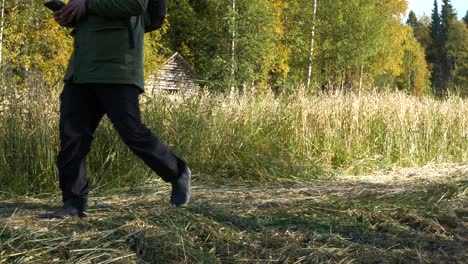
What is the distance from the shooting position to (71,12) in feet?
11.6

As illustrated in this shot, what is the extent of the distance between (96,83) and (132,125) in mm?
308

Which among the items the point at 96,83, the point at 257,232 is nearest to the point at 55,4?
the point at 96,83

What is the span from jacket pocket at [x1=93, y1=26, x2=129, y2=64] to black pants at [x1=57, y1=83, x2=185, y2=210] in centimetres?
15

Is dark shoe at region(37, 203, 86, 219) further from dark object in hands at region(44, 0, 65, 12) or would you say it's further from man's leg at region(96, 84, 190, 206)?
dark object in hands at region(44, 0, 65, 12)

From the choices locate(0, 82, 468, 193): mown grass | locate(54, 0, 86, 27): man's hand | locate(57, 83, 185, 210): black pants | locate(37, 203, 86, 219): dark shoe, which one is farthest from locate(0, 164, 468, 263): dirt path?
locate(54, 0, 86, 27): man's hand

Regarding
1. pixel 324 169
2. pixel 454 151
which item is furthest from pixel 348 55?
pixel 324 169

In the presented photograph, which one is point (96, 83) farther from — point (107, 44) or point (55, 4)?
point (55, 4)

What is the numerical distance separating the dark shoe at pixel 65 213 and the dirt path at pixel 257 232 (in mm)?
73

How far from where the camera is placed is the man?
11.6 ft

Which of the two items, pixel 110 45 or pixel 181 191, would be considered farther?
pixel 181 191

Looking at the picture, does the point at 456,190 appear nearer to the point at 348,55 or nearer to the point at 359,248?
the point at 359,248

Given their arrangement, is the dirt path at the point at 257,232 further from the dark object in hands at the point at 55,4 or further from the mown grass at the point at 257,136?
the dark object in hands at the point at 55,4

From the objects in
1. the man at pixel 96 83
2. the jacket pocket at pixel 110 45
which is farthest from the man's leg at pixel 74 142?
the jacket pocket at pixel 110 45

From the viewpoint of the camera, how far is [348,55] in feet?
110
